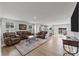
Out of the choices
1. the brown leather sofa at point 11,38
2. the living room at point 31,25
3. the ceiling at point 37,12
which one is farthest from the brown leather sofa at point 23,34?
the ceiling at point 37,12

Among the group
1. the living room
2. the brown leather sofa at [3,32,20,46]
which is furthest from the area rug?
the brown leather sofa at [3,32,20,46]

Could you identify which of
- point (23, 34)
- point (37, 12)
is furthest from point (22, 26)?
point (37, 12)

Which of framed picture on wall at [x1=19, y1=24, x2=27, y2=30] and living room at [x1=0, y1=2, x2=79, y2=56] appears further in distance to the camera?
framed picture on wall at [x1=19, y1=24, x2=27, y2=30]

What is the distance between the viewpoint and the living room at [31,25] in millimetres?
2459

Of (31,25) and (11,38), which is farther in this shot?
(11,38)

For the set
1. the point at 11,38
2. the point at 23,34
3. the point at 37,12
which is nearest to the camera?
the point at 37,12

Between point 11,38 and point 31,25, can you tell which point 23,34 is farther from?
point 11,38

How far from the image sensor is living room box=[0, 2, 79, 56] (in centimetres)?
246

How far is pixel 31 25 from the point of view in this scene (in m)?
2.64

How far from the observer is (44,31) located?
2809 mm

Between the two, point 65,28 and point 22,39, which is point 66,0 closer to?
point 65,28

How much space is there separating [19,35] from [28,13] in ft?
3.27

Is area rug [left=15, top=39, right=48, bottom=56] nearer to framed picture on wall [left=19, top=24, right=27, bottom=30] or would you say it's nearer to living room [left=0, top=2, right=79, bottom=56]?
living room [left=0, top=2, right=79, bottom=56]

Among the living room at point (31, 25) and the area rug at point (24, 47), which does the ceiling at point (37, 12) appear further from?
the area rug at point (24, 47)
